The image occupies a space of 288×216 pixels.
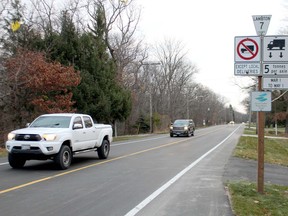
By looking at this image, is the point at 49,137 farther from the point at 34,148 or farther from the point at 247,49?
the point at 247,49

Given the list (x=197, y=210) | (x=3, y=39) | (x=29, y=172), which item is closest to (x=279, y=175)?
(x=197, y=210)

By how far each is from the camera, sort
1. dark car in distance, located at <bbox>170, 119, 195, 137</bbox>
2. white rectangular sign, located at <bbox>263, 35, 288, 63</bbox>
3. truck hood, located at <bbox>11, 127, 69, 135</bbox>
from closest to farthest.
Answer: white rectangular sign, located at <bbox>263, 35, 288, 63</bbox>
truck hood, located at <bbox>11, 127, 69, 135</bbox>
dark car in distance, located at <bbox>170, 119, 195, 137</bbox>

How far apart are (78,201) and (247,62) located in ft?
15.6

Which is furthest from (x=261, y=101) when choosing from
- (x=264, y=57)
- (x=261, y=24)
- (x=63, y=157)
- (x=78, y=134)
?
(x=78, y=134)

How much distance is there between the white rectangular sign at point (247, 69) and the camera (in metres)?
9.05

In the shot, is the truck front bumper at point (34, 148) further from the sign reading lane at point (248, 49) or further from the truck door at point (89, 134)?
the sign reading lane at point (248, 49)

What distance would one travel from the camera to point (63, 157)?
13023 mm

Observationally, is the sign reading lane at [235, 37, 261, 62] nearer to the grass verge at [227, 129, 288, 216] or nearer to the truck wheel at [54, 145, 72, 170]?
the grass verge at [227, 129, 288, 216]

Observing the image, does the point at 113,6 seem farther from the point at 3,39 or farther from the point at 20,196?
the point at 20,196

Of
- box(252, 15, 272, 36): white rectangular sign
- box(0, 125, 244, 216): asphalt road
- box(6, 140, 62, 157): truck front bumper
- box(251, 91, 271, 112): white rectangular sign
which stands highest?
box(252, 15, 272, 36): white rectangular sign

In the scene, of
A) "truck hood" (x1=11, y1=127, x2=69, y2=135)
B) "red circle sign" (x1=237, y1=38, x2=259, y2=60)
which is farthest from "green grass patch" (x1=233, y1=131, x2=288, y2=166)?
"red circle sign" (x1=237, y1=38, x2=259, y2=60)

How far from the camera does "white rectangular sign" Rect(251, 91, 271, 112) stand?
29.6 feet

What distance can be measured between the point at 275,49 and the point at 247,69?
761mm

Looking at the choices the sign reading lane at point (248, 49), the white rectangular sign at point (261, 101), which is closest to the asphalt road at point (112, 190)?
the white rectangular sign at point (261, 101)
